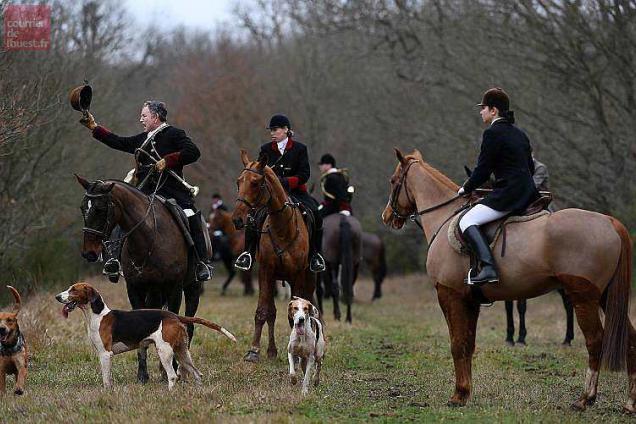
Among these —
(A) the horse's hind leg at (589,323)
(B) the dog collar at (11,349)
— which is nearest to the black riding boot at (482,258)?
(A) the horse's hind leg at (589,323)

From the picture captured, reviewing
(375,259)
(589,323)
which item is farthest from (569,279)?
(375,259)

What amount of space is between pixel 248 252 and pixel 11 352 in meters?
3.90

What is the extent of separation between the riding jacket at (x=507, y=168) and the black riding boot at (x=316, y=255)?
12.8 ft

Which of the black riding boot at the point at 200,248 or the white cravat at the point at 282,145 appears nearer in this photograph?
the black riding boot at the point at 200,248

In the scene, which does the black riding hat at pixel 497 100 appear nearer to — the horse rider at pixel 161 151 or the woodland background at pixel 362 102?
the horse rider at pixel 161 151

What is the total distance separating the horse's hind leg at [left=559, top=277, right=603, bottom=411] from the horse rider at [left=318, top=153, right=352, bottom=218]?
10.8 metres

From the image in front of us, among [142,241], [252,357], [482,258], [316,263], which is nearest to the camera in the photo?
[482,258]

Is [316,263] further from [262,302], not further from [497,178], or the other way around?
[497,178]

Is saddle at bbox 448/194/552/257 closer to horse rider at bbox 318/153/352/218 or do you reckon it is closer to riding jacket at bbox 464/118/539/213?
riding jacket at bbox 464/118/539/213

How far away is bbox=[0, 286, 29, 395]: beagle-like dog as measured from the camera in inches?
364

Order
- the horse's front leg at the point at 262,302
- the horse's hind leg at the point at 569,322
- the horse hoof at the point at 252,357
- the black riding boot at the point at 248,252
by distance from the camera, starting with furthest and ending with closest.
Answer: the horse's hind leg at the point at 569,322 < the black riding boot at the point at 248,252 < the horse's front leg at the point at 262,302 < the horse hoof at the point at 252,357

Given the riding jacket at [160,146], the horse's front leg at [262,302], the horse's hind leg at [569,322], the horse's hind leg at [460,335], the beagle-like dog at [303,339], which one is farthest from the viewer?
the horse's hind leg at [569,322]

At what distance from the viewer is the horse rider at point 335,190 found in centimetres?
1955

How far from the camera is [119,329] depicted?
31.3ft
